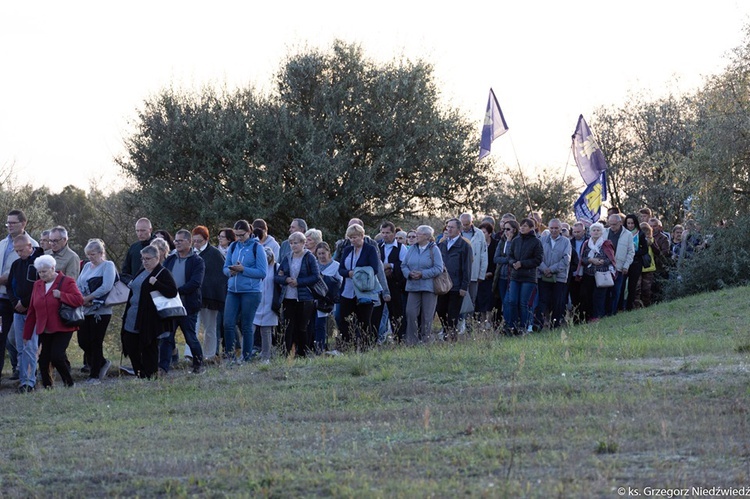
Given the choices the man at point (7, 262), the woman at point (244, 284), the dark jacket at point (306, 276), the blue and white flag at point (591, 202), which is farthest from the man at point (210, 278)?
the blue and white flag at point (591, 202)

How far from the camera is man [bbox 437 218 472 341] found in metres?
16.8

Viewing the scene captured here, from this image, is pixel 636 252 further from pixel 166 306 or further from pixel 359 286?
pixel 166 306

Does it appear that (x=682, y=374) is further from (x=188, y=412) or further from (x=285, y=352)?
(x=285, y=352)

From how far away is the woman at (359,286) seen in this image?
1554 cm

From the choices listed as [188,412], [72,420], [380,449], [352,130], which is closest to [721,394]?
[380,449]

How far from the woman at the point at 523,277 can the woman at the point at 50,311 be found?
291 inches

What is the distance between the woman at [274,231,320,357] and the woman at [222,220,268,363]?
314 millimetres

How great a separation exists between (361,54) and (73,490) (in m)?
27.2

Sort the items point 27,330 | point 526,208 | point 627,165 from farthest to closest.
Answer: point 627,165, point 526,208, point 27,330

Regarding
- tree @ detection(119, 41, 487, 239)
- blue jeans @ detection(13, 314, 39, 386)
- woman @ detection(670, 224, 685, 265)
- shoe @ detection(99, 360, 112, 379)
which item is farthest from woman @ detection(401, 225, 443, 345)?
tree @ detection(119, 41, 487, 239)

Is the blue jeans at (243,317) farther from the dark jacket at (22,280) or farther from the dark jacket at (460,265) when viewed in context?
the dark jacket at (460,265)

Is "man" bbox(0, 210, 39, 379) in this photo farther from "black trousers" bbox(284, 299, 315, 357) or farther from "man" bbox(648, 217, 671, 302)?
"man" bbox(648, 217, 671, 302)

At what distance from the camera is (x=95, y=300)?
14242 mm

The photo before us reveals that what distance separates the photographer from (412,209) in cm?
3403
